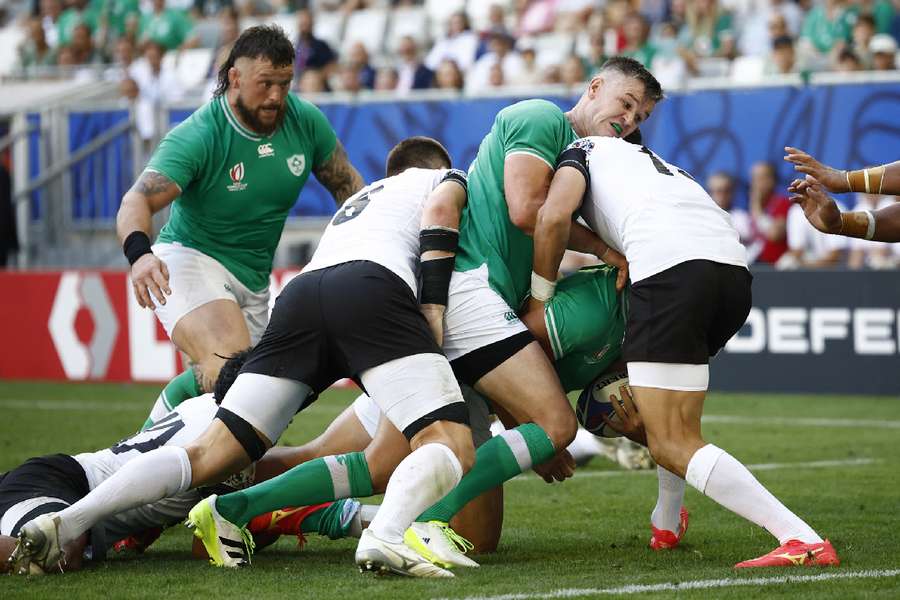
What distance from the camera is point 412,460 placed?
533 centimetres

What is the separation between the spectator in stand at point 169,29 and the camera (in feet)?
68.2

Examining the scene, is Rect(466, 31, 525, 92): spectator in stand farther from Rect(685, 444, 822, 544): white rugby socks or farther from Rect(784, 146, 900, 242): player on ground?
Rect(685, 444, 822, 544): white rugby socks

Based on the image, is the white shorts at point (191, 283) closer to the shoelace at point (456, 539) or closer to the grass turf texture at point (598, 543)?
the grass turf texture at point (598, 543)

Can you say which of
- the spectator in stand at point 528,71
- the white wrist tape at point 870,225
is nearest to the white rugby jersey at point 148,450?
the white wrist tape at point 870,225

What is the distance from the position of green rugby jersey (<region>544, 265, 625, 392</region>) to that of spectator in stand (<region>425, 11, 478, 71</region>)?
1137 centimetres

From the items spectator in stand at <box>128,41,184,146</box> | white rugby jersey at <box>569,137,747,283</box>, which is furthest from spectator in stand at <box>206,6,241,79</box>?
white rugby jersey at <box>569,137,747,283</box>

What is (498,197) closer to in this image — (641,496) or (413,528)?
(413,528)

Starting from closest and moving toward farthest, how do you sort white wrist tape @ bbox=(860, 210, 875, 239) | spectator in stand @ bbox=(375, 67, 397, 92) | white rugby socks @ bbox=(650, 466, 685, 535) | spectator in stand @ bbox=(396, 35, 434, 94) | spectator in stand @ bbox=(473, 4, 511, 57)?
white rugby socks @ bbox=(650, 466, 685, 535)
white wrist tape @ bbox=(860, 210, 875, 239)
spectator in stand @ bbox=(396, 35, 434, 94)
spectator in stand @ bbox=(375, 67, 397, 92)
spectator in stand @ bbox=(473, 4, 511, 57)

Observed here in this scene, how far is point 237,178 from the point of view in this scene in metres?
7.77

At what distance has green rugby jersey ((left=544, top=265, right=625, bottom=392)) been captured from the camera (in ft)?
20.1

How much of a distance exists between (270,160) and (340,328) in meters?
2.52

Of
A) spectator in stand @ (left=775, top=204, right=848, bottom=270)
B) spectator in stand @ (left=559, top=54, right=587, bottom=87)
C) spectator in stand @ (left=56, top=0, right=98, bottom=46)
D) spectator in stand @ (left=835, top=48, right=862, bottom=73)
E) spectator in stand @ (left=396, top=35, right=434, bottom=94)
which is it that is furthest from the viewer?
spectator in stand @ (left=56, top=0, right=98, bottom=46)

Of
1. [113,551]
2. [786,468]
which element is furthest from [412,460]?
[786,468]

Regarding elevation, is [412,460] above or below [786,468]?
above
